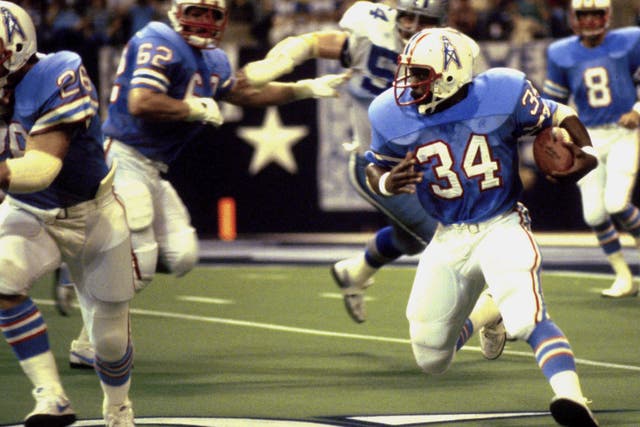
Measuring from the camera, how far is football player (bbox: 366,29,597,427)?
5.52m

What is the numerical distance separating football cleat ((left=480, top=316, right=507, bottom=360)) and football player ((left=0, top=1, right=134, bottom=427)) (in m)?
1.68

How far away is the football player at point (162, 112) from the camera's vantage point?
6871mm

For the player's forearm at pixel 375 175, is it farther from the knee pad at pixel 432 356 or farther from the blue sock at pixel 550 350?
the blue sock at pixel 550 350

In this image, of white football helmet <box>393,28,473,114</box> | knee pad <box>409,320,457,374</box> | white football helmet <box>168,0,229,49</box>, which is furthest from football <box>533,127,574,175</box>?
white football helmet <box>168,0,229,49</box>

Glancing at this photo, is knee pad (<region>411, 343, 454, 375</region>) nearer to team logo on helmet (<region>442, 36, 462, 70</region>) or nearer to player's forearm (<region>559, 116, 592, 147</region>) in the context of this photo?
player's forearm (<region>559, 116, 592, 147</region>)

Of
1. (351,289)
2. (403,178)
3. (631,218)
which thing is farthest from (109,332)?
(631,218)

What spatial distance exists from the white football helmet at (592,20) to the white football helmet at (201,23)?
3072mm

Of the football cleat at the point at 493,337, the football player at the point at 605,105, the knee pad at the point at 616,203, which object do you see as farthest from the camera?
the football player at the point at 605,105

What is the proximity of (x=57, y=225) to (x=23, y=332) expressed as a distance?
1.36 feet

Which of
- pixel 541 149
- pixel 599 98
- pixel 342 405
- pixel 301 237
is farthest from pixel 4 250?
pixel 301 237

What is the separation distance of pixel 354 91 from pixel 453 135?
2.25m

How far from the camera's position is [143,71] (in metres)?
6.91

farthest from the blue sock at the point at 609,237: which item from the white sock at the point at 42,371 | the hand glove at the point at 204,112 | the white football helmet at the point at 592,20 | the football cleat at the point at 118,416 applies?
the white sock at the point at 42,371

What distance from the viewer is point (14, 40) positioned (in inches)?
202
